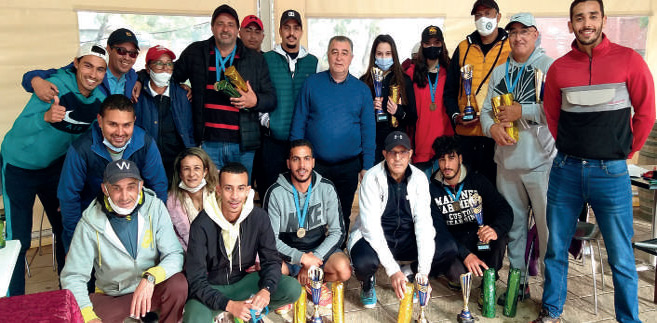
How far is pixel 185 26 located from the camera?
5254mm

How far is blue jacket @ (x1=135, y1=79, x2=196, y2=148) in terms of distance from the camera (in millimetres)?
3744

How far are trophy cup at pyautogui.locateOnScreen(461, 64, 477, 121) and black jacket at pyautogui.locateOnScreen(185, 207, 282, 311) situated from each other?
65.4 inches

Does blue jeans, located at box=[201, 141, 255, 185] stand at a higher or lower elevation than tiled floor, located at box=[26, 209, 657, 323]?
higher

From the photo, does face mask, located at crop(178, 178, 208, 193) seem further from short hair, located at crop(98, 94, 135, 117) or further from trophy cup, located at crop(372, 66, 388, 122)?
trophy cup, located at crop(372, 66, 388, 122)

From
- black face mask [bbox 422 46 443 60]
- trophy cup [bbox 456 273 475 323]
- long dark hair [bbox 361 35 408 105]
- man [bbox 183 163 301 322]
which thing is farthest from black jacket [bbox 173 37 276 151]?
trophy cup [bbox 456 273 475 323]

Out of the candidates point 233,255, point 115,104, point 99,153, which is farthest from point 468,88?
point 99,153

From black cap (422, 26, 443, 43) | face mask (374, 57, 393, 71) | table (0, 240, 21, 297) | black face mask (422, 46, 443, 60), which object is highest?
black cap (422, 26, 443, 43)

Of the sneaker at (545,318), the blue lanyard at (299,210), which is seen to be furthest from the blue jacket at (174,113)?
the sneaker at (545,318)

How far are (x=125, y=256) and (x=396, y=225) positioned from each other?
70.8 inches

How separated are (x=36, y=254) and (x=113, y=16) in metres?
2.32

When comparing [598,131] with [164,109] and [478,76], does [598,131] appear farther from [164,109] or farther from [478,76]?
[164,109]

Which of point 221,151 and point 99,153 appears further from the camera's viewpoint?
point 221,151

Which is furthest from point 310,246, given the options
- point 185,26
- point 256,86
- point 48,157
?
point 185,26

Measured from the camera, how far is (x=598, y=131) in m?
2.89
